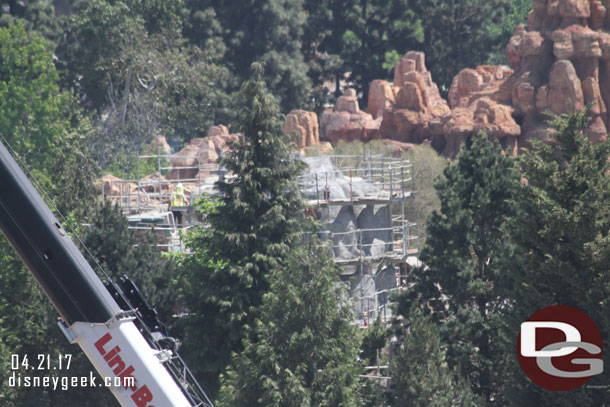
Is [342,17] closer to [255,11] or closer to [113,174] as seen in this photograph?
[255,11]

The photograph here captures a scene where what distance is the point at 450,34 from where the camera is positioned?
7731 cm

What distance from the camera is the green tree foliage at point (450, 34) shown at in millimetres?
76312

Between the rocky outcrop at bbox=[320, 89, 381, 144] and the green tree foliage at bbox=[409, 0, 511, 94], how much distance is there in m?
11.9

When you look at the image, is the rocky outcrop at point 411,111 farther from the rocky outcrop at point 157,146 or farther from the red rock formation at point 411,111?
the rocky outcrop at point 157,146

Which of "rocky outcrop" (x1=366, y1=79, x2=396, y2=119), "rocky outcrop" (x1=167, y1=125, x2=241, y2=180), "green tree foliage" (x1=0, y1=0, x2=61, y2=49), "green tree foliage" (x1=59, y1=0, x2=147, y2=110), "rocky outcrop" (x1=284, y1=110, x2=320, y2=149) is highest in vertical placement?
"green tree foliage" (x1=0, y1=0, x2=61, y2=49)

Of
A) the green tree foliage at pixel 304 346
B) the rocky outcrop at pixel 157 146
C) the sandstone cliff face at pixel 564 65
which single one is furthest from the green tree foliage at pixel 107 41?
the green tree foliage at pixel 304 346

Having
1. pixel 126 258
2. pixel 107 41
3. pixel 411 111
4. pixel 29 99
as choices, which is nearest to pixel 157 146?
pixel 107 41

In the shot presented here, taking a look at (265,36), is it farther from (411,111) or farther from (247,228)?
(247,228)

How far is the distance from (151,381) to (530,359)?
610 inches

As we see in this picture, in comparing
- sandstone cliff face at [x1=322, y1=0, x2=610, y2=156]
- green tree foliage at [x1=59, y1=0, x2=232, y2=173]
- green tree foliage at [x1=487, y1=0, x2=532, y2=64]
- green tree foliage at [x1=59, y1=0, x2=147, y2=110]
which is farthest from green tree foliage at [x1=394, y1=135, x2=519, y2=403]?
green tree foliage at [x1=487, y1=0, x2=532, y2=64]

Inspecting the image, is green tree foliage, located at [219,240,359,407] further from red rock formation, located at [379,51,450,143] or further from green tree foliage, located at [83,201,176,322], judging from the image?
red rock formation, located at [379,51,450,143]

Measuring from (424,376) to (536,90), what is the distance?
118ft

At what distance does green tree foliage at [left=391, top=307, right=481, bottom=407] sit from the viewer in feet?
90.4

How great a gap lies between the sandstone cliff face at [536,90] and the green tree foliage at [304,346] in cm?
3314
